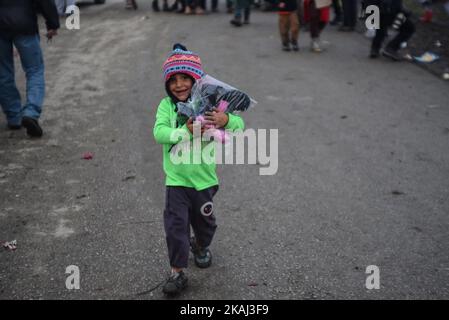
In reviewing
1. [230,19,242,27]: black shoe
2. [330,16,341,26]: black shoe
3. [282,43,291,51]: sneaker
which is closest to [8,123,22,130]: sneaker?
[282,43,291,51]: sneaker

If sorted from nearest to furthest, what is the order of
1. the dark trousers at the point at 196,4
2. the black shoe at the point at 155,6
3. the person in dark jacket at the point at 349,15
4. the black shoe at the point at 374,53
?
the black shoe at the point at 374,53, the person in dark jacket at the point at 349,15, the dark trousers at the point at 196,4, the black shoe at the point at 155,6

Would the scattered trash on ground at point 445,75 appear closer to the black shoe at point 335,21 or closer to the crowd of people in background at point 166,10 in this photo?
the crowd of people in background at point 166,10

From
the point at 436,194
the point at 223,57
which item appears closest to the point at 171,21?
the point at 223,57

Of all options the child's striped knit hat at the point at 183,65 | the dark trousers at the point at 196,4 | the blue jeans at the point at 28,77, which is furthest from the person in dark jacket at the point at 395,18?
the child's striped knit hat at the point at 183,65

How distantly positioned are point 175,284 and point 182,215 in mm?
414

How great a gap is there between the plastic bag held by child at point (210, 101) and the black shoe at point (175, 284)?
876 millimetres

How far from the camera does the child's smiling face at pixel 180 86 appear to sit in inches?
120

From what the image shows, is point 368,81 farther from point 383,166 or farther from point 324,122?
point 383,166

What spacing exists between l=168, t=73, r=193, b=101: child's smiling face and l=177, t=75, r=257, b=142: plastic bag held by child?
4.4 inches

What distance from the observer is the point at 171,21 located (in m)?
12.7

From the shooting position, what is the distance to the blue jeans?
5.55 meters

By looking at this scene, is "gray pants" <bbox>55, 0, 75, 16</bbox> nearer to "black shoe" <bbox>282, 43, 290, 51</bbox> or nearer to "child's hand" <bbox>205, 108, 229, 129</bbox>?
"black shoe" <bbox>282, 43, 290, 51</bbox>

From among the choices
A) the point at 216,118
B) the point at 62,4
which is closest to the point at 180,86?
the point at 216,118
